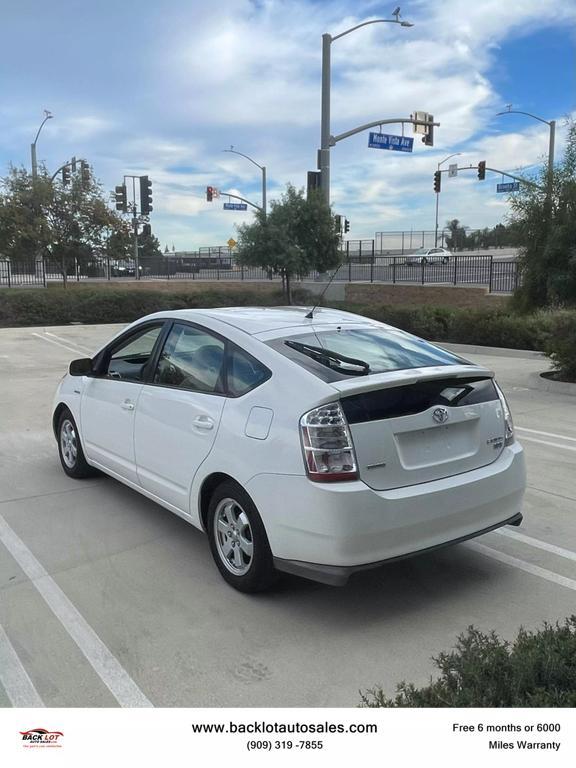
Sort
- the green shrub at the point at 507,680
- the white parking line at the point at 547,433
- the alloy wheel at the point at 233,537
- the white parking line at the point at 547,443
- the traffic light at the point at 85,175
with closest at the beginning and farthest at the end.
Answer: the green shrub at the point at 507,680 → the alloy wheel at the point at 233,537 → the white parking line at the point at 547,443 → the white parking line at the point at 547,433 → the traffic light at the point at 85,175

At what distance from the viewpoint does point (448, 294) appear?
27.3 m

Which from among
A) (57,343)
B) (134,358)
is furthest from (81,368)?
(57,343)

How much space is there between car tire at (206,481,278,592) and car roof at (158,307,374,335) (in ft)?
3.40

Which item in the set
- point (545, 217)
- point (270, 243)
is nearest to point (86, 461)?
point (545, 217)

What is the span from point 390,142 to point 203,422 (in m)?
25.0

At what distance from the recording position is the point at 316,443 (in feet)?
10.9

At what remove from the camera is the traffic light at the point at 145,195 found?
1182 inches

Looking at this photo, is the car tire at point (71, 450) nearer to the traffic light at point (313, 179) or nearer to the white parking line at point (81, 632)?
the white parking line at point (81, 632)

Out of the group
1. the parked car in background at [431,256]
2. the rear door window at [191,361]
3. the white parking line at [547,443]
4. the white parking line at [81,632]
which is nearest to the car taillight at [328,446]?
the rear door window at [191,361]

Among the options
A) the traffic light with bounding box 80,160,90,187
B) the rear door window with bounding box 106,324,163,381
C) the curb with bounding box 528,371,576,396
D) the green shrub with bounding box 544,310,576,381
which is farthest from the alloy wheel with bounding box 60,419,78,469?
the traffic light with bounding box 80,160,90,187

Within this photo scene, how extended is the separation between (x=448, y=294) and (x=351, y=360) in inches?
968

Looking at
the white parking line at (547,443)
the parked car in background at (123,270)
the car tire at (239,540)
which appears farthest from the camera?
the parked car in background at (123,270)

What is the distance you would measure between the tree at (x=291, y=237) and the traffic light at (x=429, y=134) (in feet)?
14.7

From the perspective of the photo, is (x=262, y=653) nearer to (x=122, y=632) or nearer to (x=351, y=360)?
(x=122, y=632)
